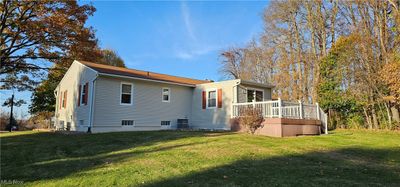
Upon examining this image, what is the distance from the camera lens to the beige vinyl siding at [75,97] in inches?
606

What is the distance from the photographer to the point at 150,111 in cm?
1628

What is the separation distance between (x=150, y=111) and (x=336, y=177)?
12133 millimetres

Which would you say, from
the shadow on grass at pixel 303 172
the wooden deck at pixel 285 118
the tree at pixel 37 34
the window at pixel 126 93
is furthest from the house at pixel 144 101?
the shadow on grass at pixel 303 172

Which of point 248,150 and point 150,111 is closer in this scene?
point 248,150

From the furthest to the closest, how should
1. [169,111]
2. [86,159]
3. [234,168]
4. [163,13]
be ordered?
[169,111], [163,13], [86,159], [234,168]

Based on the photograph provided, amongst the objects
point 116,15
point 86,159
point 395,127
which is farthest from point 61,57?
point 395,127

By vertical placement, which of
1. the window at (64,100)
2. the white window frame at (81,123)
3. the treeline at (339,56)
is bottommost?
the white window frame at (81,123)

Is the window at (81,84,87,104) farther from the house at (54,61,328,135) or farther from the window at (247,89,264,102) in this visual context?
the window at (247,89,264,102)

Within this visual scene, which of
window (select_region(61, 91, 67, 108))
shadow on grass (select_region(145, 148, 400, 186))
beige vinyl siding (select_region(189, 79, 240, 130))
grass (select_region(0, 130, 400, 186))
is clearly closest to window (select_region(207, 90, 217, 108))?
beige vinyl siding (select_region(189, 79, 240, 130))

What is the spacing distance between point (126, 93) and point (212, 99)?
5035 mm

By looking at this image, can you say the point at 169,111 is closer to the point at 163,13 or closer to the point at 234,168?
the point at 163,13

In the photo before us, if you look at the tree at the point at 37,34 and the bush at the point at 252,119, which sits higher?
the tree at the point at 37,34

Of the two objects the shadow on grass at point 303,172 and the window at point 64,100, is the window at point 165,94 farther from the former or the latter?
the shadow on grass at point 303,172

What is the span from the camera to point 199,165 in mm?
6320
